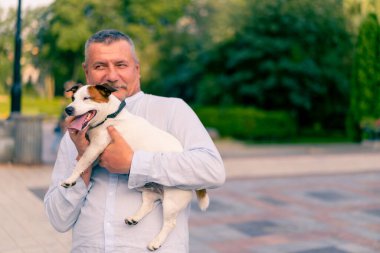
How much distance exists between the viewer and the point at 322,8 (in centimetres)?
2756

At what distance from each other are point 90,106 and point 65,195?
451 millimetres

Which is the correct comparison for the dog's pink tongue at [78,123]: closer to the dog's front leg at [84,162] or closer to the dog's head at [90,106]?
the dog's head at [90,106]

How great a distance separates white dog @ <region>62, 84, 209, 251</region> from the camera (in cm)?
208

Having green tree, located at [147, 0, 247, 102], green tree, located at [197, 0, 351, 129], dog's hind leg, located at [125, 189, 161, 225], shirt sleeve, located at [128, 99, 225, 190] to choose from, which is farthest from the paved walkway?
green tree, located at [147, 0, 247, 102]

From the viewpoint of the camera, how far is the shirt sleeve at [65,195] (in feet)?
7.09

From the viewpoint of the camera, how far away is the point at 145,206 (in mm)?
2109

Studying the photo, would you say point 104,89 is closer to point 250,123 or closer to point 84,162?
point 84,162

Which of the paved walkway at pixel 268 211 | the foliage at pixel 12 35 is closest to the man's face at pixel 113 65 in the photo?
the paved walkway at pixel 268 211

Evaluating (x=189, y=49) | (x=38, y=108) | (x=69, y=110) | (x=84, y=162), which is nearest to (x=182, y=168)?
(x=84, y=162)

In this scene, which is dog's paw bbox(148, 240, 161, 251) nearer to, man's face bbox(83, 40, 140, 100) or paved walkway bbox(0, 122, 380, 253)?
man's face bbox(83, 40, 140, 100)

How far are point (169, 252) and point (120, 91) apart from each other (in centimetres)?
81

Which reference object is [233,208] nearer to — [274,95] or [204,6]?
[274,95]

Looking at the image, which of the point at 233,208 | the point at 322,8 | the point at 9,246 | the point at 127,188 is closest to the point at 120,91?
the point at 127,188

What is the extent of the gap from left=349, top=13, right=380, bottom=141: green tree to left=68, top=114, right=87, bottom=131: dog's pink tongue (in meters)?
24.2
